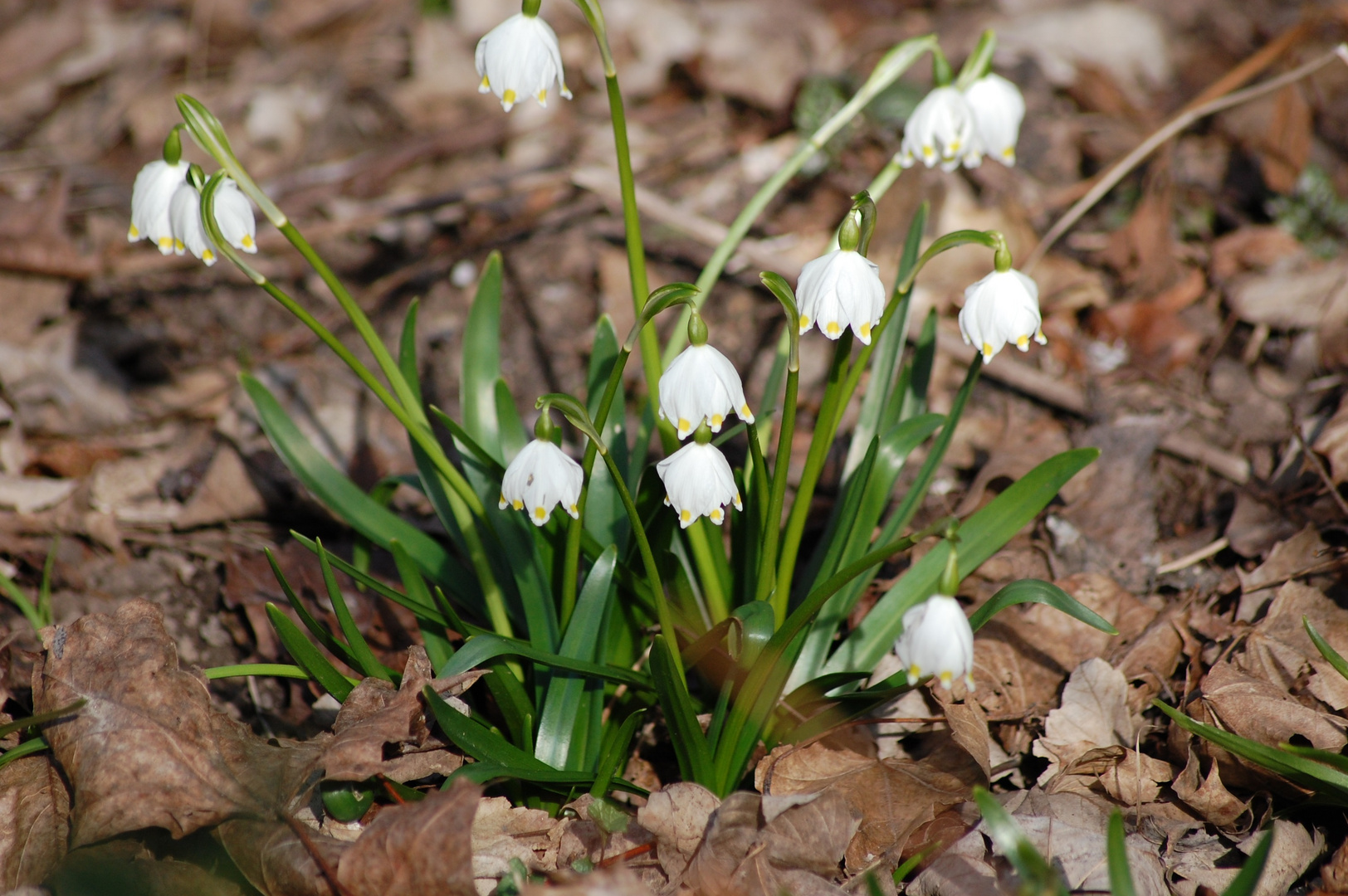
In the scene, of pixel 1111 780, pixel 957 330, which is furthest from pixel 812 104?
pixel 1111 780

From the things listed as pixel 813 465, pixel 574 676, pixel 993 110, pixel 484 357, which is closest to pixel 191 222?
pixel 484 357

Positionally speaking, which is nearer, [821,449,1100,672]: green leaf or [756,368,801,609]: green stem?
[756,368,801,609]: green stem

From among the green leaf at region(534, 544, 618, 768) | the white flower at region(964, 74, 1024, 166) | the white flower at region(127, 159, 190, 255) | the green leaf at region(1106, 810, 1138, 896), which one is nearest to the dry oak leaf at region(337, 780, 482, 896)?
the green leaf at region(534, 544, 618, 768)

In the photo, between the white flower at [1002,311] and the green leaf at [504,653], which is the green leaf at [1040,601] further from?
the green leaf at [504,653]

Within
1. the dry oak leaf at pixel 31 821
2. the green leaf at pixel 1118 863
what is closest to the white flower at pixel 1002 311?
the green leaf at pixel 1118 863

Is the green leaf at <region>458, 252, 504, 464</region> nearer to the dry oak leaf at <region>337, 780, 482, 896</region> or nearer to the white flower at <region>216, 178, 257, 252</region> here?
the white flower at <region>216, 178, 257, 252</region>

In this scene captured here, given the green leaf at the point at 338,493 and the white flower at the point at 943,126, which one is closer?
the white flower at the point at 943,126

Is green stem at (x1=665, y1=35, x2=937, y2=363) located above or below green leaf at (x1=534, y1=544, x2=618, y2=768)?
above

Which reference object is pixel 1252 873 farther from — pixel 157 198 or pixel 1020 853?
pixel 157 198
